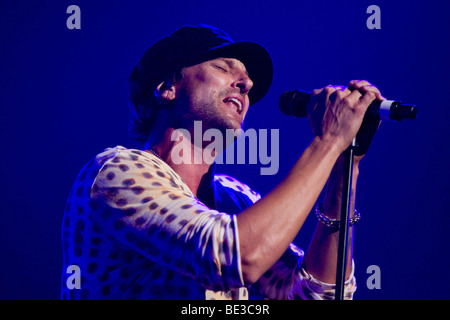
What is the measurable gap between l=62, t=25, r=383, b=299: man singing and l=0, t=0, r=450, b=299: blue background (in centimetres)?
83

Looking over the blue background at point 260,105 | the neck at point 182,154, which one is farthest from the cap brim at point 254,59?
the blue background at point 260,105

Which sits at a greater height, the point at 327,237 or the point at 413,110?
the point at 413,110

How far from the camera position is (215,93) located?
1717mm

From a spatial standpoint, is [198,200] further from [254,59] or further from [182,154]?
[254,59]

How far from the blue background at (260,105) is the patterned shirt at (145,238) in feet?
3.98

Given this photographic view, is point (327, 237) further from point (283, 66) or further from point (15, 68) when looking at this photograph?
point (15, 68)

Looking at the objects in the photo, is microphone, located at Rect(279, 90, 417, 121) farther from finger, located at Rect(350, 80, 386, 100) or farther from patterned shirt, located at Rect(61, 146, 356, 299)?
patterned shirt, located at Rect(61, 146, 356, 299)

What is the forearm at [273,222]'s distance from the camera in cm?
114

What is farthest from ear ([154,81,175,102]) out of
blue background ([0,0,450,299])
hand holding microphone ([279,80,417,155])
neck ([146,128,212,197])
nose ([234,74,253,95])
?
blue background ([0,0,450,299])

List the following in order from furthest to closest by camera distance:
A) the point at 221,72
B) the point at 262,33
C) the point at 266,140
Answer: the point at 262,33 → the point at 266,140 → the point at 221,72

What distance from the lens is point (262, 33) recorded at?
2.73 m

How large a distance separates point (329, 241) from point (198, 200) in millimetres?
490

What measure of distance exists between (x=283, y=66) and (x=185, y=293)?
167 cm
